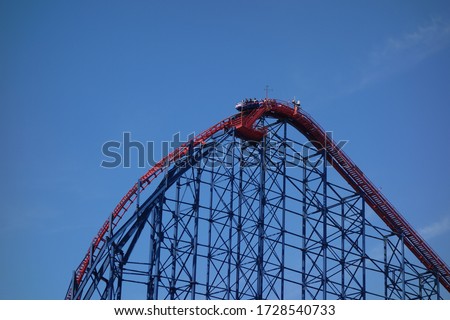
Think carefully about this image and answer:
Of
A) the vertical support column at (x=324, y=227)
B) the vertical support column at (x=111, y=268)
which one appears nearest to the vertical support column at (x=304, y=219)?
the vertical support column at (x=324, y=227)

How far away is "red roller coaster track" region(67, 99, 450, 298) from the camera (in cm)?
3744

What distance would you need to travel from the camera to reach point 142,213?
120 ft

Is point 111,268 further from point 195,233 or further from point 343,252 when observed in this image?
point 343,252

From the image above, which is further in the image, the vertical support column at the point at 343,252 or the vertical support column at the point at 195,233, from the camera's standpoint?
the vertical support column at the point at 343,252

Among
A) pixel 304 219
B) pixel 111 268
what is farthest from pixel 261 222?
pixel 111 268

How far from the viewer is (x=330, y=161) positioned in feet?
134

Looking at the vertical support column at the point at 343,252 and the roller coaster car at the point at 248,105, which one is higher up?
the roller coaster car at the point at 248,105

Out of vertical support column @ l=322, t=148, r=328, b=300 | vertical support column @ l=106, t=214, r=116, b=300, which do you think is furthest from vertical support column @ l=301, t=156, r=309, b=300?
vertical support column @ l=106, t=214, r=116, b=300

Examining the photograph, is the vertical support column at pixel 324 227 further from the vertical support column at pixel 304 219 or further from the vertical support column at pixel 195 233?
the vertical support column at pixel 195 233

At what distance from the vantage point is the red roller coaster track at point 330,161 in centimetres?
3744

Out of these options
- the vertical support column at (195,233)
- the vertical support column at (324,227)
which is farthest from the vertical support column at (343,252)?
the vertical support column at (195,233)
